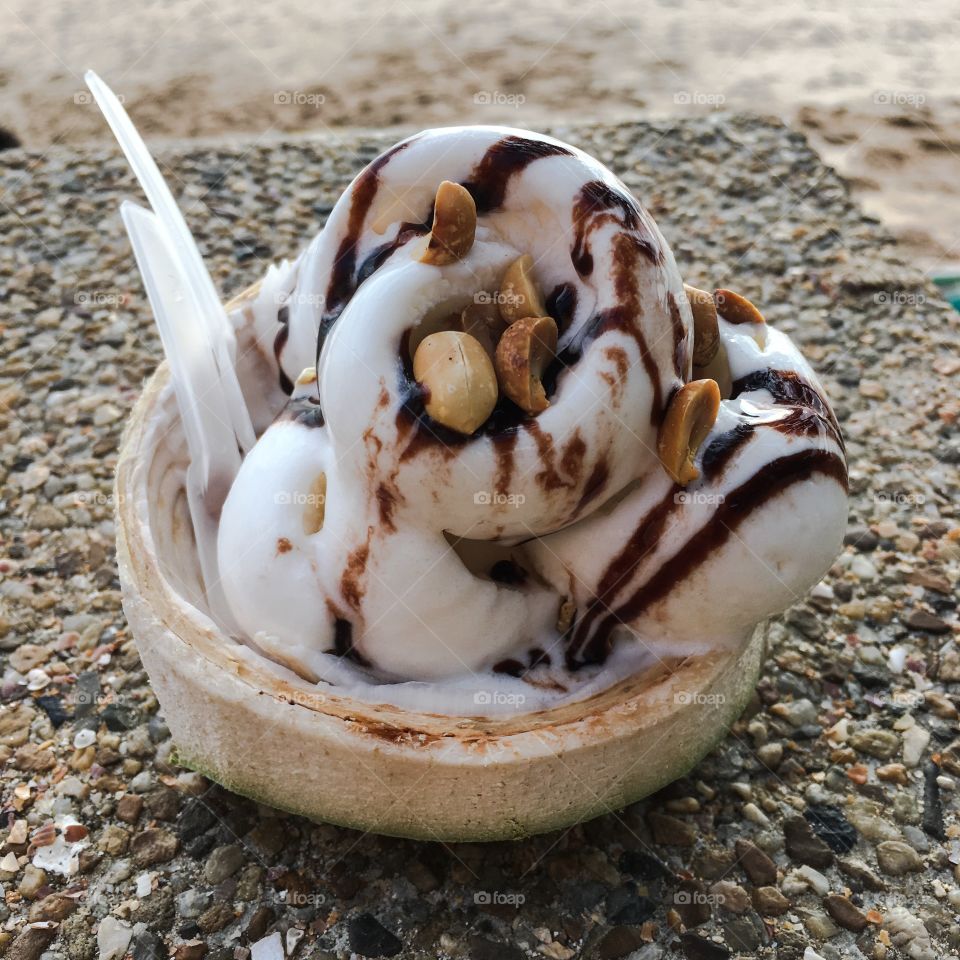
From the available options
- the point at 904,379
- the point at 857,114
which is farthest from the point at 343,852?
the point at 857,114

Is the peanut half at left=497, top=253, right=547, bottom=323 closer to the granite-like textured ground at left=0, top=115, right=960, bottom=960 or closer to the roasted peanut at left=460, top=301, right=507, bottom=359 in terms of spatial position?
the roasted peanut at left=460, top=301, right=507, bottom=359

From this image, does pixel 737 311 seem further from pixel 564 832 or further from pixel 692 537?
pixel 564 832

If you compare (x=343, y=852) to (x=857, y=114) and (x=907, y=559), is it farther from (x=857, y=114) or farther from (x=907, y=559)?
(x=857, y=114)

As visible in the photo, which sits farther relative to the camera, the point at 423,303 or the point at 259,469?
the point at 259,469

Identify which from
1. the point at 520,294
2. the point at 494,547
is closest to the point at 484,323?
the point at 520,294

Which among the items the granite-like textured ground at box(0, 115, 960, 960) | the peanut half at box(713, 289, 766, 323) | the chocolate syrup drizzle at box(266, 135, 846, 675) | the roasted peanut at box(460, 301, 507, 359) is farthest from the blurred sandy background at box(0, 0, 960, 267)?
the roasted peanut at box(460, 301, 507, 359)

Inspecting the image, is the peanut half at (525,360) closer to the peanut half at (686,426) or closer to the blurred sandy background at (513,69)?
the peanut half at (686,426)
